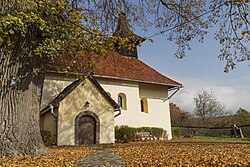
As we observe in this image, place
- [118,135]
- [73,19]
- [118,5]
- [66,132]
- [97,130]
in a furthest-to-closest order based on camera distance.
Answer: [118,135], [97,130], [66,132], [118,5], [73,19]

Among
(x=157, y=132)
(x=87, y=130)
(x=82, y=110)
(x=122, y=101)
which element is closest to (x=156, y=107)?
(x=157, y=132)

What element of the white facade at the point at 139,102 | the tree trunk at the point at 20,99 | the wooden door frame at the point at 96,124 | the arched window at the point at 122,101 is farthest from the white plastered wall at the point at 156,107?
the tree trunk at the point at 20,99

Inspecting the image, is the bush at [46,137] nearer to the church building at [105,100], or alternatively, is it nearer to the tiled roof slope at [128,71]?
the church building at [105,100]

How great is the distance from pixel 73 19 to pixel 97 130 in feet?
29.3

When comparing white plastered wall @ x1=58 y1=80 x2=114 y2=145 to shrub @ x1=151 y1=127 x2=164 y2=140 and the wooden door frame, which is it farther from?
shrub @ x1=151 y1=127 x2=164 y2=140

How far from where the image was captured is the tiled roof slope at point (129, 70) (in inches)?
732

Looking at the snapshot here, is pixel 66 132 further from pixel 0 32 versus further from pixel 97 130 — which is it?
pixel 0 32

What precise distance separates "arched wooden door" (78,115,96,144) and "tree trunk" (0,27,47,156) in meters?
6.57

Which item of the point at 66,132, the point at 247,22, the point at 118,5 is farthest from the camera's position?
the point at 66,132

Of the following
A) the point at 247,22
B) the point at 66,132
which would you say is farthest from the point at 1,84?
the point at 247,22

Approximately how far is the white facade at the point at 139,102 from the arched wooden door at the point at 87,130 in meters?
3.34

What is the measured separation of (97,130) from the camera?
15.3 meters

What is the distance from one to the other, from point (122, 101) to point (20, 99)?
481 inches

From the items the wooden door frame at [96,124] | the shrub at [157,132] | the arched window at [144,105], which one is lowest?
the shrub at [157,132]
